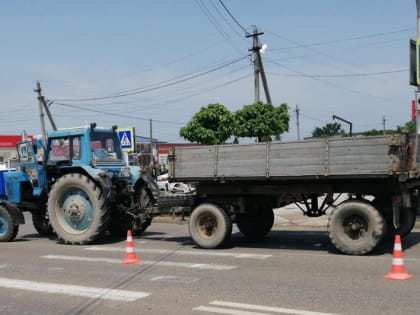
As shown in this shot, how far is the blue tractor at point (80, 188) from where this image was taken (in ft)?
40.8

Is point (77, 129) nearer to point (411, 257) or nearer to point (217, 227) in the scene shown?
point (217, 227)

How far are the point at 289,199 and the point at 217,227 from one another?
5.00ft

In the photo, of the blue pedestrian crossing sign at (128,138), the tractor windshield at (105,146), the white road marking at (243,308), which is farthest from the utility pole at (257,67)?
the white road marking at (243,308)

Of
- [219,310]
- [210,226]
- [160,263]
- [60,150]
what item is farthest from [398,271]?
[60,150]

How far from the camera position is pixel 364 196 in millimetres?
10195

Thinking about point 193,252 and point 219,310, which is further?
point 193,252

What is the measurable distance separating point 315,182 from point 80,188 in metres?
5.38

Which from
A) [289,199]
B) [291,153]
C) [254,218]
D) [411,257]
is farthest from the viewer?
[254,218]

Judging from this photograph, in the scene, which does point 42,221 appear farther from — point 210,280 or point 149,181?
point 210,280

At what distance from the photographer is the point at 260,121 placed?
90.5ft

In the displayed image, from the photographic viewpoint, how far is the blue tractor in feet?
40.8

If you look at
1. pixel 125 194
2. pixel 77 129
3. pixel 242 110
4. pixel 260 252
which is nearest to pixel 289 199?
pixel 260 252

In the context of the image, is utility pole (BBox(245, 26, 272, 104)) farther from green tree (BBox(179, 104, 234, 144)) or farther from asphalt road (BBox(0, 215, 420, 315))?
asphalt road (BBox(0, 215, 420, 315))

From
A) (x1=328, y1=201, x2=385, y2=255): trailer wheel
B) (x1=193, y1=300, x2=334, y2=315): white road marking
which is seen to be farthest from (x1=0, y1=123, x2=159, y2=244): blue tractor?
(x1=193, y1=300, x2=334, y2=315): white road marking
